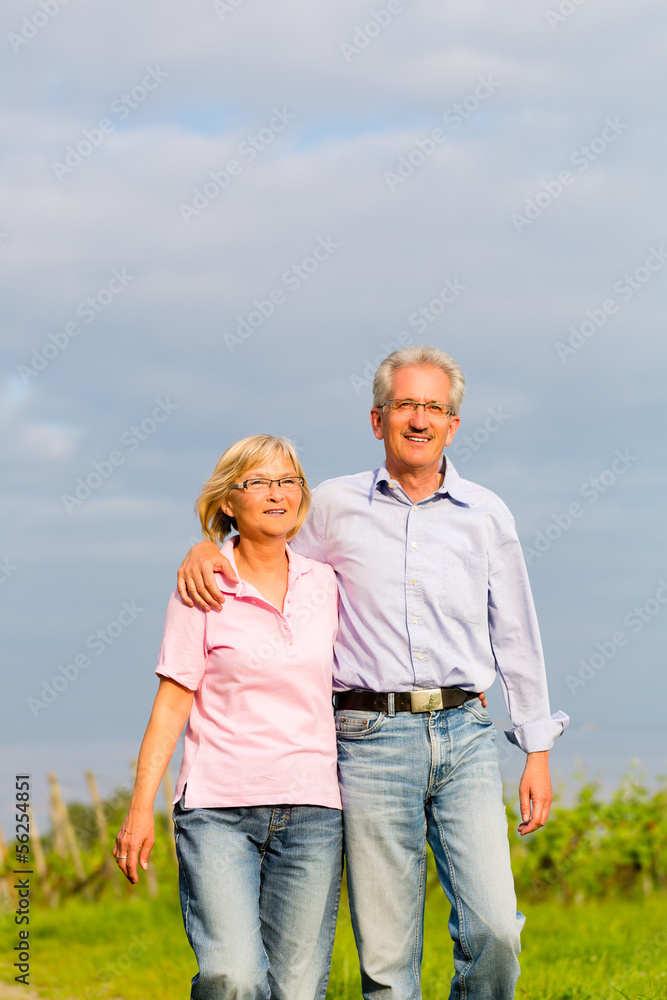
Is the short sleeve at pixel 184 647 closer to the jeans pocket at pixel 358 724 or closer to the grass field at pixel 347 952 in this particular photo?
the jeans pocket at pixel 358 724

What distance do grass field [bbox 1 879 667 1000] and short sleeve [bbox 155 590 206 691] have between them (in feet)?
9.66

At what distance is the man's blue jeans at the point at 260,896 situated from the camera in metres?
3.36

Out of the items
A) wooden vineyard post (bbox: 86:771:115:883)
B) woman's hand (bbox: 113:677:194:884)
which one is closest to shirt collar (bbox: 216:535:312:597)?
woman's hand (bbox: 113:677:194:884)

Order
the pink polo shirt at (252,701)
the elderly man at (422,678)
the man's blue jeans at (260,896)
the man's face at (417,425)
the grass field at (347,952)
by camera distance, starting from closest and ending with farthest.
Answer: the man's blue jeans at (260,896)
the pink polo shirt at (252,701)
the elderly man at (422,678)
the man's face at (417,425)
the grass field at (347,952)

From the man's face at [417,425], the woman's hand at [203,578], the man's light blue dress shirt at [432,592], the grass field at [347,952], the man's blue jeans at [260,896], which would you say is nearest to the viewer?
the man's blue jeans at [260,896]

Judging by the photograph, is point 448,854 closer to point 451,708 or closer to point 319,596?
point 451,708

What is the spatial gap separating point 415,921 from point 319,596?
4.01 feet

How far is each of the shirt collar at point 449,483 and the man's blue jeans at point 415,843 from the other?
821mm

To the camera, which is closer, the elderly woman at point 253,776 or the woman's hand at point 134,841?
the elderly woman at point 253,776

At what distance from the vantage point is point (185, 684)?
3535 millimetres

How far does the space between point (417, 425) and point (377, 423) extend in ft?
0.86

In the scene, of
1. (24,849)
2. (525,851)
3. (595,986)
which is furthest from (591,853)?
(24,849)

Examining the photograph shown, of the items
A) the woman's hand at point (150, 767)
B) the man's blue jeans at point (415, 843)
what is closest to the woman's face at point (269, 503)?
the woman's hand at point (150, 767)

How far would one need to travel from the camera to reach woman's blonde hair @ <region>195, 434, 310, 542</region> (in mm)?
3699
